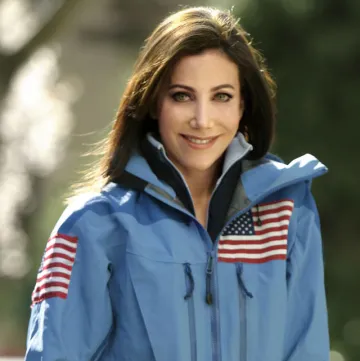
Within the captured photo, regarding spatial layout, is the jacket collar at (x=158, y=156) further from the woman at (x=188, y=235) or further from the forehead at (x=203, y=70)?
the forehead at (x=203, y=70)

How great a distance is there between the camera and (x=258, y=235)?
3340mm

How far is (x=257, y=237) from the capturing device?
10.9 feet

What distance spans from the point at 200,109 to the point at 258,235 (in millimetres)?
347

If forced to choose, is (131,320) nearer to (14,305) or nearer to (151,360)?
(151,360)

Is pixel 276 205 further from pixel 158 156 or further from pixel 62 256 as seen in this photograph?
pixel 62 256

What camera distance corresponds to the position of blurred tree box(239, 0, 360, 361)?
8141mm

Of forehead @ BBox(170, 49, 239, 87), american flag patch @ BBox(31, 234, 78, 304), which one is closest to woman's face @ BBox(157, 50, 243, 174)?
forehead @ BBox(170, 49, 239, 87)

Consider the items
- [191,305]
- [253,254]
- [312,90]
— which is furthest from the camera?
[312,90]

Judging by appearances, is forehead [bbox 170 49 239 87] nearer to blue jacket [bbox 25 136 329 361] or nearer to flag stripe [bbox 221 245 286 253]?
blue jacket [bbox 25 136 329 361]

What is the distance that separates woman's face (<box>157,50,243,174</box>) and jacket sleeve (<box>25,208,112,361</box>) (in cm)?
31

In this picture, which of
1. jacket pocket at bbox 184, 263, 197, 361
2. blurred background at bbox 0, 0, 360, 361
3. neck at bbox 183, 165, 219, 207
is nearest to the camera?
jacket pocket at bbox 184, 263, 197, 361

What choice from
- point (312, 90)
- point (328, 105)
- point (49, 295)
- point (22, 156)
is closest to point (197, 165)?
point (49, 295)

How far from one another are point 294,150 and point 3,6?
387cm

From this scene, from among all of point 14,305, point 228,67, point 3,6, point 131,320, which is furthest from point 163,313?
point 14,305
